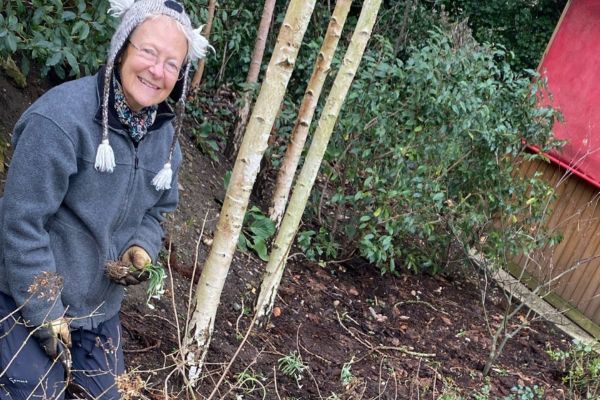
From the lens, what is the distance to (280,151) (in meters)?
5.62

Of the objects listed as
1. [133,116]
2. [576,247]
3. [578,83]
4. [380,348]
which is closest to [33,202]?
[133,116]

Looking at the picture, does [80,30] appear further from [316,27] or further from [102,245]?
[316,27]

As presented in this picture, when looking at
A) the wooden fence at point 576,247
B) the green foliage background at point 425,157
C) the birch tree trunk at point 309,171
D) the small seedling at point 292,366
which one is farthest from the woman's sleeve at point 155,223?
the wooden fence at point 576,247

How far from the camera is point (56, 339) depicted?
2.12 metres

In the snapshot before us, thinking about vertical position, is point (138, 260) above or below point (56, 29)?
below

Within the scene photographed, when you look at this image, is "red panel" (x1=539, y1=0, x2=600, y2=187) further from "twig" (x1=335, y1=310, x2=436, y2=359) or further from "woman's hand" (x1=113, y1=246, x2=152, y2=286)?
"woman's hand" (x1=113, y1=246, x2=152, y2=286)

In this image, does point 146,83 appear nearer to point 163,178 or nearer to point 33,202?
point 163,178

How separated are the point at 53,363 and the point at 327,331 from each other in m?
2.56

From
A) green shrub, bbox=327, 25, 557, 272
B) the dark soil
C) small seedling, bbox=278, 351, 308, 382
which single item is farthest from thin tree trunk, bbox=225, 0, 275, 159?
small seedling, bbox=278, 351, 308, 382

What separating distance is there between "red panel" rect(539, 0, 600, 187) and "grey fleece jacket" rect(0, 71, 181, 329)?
Result: 550cm

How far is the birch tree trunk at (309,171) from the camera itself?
3652 millimetres

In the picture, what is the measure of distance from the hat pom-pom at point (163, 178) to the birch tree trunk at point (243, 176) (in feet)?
1.86

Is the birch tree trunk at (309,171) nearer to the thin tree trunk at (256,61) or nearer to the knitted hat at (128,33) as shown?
the knitted hat at (128,33)

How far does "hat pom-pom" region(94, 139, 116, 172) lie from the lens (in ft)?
6.60
